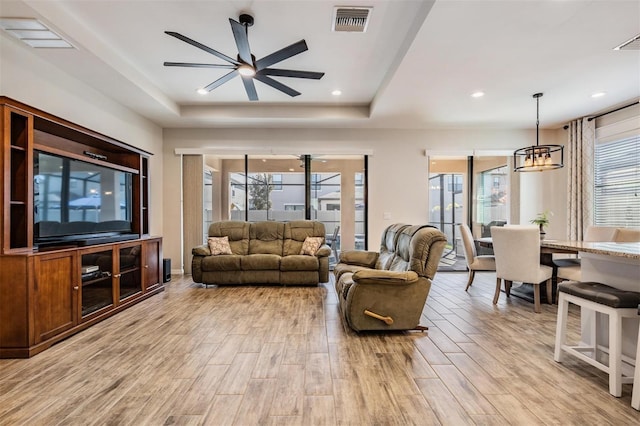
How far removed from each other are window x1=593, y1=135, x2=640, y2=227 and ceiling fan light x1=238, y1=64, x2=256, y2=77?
546cm

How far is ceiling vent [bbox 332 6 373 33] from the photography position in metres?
2.64

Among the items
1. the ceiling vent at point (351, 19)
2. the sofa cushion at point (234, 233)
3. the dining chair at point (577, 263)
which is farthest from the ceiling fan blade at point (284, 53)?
the dining chair at point (577, 263)

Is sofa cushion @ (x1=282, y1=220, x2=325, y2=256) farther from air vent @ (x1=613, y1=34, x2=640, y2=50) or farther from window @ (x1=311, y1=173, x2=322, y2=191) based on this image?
air vent @ (x1=613, y1=34, x2=640, y2=50)

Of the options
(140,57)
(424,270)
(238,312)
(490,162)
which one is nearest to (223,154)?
(140,57)

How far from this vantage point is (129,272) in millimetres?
3764

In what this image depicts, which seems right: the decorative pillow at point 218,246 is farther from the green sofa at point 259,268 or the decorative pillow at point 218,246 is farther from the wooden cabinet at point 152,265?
the wooden cabinet at point 152,265

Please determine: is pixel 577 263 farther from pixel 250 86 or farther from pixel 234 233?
pixel 234 233

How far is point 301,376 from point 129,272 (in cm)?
281

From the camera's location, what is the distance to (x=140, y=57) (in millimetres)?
3582

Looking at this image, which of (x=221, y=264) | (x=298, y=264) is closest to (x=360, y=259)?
(x=298, y=264)

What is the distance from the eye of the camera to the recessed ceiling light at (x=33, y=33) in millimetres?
2564

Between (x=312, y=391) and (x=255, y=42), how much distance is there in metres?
3.30

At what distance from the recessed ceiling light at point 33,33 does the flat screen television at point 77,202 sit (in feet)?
3.46

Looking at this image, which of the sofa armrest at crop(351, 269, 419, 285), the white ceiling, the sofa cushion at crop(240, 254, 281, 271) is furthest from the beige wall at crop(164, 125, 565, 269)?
the sofa armrest at crop(351, 269, 419, 285)
